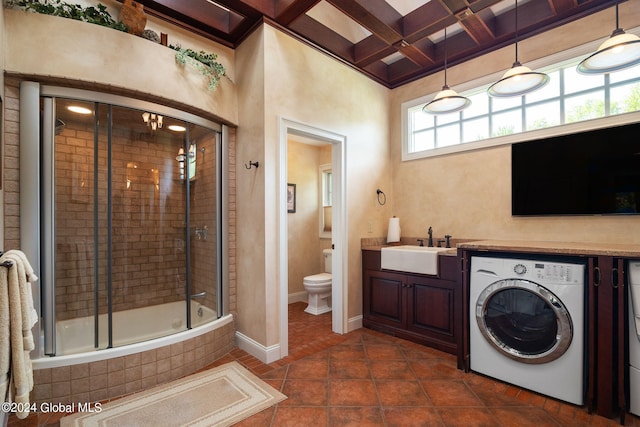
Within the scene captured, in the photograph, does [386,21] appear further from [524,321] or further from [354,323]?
[354,323]

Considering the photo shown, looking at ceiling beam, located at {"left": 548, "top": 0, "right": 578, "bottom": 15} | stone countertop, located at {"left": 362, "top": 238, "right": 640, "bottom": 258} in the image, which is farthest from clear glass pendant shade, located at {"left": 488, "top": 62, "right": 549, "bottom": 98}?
stone countertop, located at {"left": 362, "top": 238, "right": 640, "bottom": 258}

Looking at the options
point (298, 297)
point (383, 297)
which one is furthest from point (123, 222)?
point (298, 297)

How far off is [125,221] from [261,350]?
5.39 ft

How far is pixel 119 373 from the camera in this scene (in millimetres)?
2166

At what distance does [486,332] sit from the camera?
2.33m

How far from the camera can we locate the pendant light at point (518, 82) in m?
2.04

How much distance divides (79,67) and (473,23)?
3189mm

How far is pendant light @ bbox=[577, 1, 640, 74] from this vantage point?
68.1 inches

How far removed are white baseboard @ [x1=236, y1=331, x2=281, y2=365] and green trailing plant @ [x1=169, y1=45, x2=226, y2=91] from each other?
90.5 inches

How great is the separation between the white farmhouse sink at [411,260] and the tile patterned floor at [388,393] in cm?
74

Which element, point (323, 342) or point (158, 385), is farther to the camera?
point (323, 342)

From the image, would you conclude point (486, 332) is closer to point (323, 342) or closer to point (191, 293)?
point (323, 342)

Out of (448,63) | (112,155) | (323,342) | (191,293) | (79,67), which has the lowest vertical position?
(323,342)

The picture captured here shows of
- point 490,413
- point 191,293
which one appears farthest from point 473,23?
point 191,293
